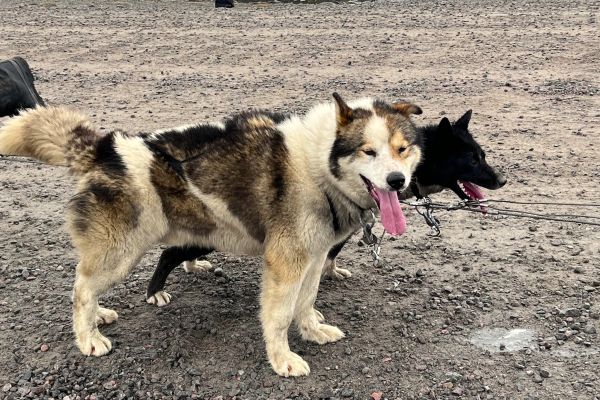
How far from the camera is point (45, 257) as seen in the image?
235 inches

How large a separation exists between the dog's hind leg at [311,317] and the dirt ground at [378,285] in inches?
3.6

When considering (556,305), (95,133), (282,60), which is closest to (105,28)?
(282,60)

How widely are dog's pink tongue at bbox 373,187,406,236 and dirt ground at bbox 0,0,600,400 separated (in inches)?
45.7

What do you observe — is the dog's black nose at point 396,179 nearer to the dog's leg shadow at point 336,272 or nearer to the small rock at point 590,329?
the dog's leg shadow at point 336,272

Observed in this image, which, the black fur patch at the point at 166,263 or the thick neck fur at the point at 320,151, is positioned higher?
the thick neck fur at the point at 320,151

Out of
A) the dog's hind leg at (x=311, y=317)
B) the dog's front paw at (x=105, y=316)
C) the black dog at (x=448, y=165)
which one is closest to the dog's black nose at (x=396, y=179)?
the dog's hind leg at (x=311, y=317)

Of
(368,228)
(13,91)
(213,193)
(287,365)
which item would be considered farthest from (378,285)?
(13,91)

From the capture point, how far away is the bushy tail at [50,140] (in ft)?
14.3

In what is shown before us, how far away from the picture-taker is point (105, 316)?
488cm

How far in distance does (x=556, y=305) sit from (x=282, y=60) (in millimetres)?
10979

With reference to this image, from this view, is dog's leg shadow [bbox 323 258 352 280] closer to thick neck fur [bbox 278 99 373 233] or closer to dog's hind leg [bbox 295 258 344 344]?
dog's hind leg [bbox 295 258 344 344]

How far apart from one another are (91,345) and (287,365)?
149cm

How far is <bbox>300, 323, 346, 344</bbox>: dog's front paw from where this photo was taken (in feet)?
15.5

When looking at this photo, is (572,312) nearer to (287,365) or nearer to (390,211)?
(390,211)
